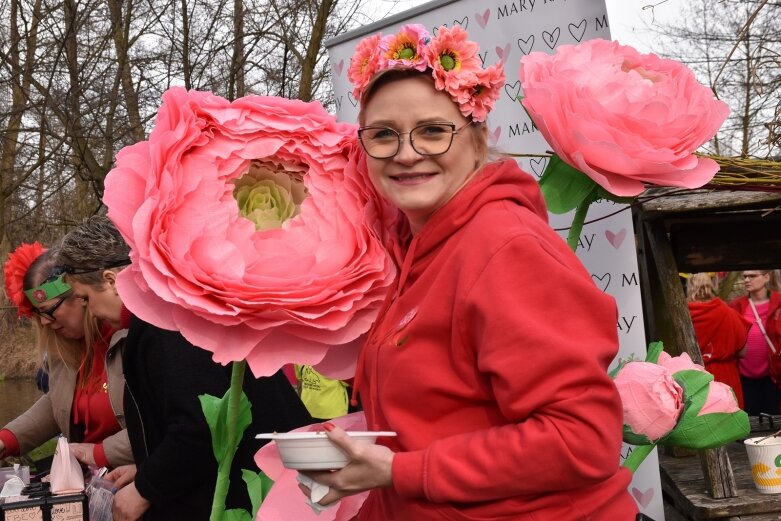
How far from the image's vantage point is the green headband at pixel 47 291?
3.14 metres

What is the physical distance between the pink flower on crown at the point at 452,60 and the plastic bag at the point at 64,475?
1.89 m

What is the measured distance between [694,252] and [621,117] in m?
2.95

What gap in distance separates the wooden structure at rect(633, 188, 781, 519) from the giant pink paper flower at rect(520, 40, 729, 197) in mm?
2024

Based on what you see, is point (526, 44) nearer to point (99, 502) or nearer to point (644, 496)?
point (644, 496)

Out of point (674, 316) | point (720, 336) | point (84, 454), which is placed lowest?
point (720, 336)

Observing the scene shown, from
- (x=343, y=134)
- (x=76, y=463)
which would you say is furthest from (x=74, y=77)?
(x=343, y=134)

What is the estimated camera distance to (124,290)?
4.09 feet

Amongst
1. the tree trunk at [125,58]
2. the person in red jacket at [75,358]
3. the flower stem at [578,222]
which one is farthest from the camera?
the tree trunk at [125,58]

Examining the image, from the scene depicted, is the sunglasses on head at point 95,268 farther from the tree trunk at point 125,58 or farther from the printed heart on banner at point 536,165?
the tree trunk at point 125,58

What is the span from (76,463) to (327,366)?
1.63 meters

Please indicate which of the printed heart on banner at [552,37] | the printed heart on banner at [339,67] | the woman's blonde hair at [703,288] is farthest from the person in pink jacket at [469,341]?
the woman's blonde hair at [703,288]

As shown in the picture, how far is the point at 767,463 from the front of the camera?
3.43m

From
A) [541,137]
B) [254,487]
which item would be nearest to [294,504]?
[254,487]

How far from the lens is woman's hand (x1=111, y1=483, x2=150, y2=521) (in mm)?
2504
